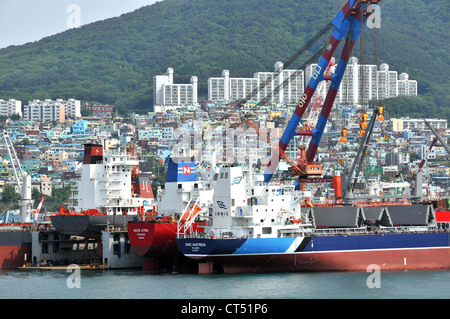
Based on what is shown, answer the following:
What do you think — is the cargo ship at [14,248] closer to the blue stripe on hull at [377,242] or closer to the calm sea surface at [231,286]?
the calm sea surface at [231,286]

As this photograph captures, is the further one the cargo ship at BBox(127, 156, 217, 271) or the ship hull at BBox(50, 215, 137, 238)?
the ship hull at BBox(50, 215, 137, 238)

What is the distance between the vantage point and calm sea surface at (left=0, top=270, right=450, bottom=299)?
40719mm

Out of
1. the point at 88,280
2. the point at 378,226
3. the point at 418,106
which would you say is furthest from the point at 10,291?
the point at 418,106

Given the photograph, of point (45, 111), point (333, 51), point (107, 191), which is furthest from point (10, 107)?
point (333, 51)

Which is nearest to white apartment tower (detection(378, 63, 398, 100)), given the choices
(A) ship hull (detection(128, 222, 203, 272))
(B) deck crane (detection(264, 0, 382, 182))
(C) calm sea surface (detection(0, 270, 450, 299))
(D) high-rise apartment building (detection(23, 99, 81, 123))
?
(D) high-rise apartment building (detection(23, 99, 81, 123))

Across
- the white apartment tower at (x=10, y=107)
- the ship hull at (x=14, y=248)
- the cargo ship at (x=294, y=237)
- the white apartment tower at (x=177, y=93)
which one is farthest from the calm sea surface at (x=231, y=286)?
the white apartment tower at (x=177, y=93)

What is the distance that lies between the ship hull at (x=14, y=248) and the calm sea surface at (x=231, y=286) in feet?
23.2

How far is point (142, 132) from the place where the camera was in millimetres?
160375

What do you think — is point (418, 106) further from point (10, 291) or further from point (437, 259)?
point (10, 291)

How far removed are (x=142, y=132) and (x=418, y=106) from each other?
61.6m

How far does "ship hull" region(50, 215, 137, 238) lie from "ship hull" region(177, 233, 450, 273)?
8.31 m

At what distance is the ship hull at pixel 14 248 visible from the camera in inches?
2291

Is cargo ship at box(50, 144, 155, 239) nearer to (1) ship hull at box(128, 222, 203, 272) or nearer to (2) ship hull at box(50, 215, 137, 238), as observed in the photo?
(2) ship hull at box(50, 215, 137, 238)

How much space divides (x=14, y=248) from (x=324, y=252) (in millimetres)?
21085
